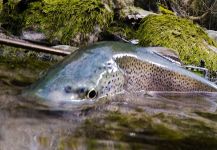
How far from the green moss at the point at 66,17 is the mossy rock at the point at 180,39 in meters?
0.83

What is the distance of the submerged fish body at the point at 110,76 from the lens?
342cm

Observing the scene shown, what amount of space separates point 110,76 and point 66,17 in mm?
3859

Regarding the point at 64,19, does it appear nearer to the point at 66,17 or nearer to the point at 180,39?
the point at 66,17

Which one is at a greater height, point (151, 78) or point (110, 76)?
point (110, 76)

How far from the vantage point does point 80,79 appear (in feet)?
11.6

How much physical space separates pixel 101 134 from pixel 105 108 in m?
0.86

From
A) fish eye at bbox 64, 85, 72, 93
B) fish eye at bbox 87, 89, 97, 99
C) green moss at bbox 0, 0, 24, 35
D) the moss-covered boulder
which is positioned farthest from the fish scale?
green moss at bbox 0, 0, 24, 35

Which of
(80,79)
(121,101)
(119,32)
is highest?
(80,79)

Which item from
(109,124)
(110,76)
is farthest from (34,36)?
(109,124)

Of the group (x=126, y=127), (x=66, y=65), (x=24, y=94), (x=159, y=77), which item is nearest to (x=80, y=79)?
(x=66, y=65)

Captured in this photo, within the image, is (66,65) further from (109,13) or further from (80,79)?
(109,13)

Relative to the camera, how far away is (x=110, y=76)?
3850 millimetres

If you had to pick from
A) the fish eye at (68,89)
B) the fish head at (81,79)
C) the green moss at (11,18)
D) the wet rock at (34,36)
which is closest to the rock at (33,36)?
the wet rock at (34,36)

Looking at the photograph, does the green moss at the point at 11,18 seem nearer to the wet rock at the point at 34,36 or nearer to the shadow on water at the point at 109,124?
the wet rock at the point at 34,36
